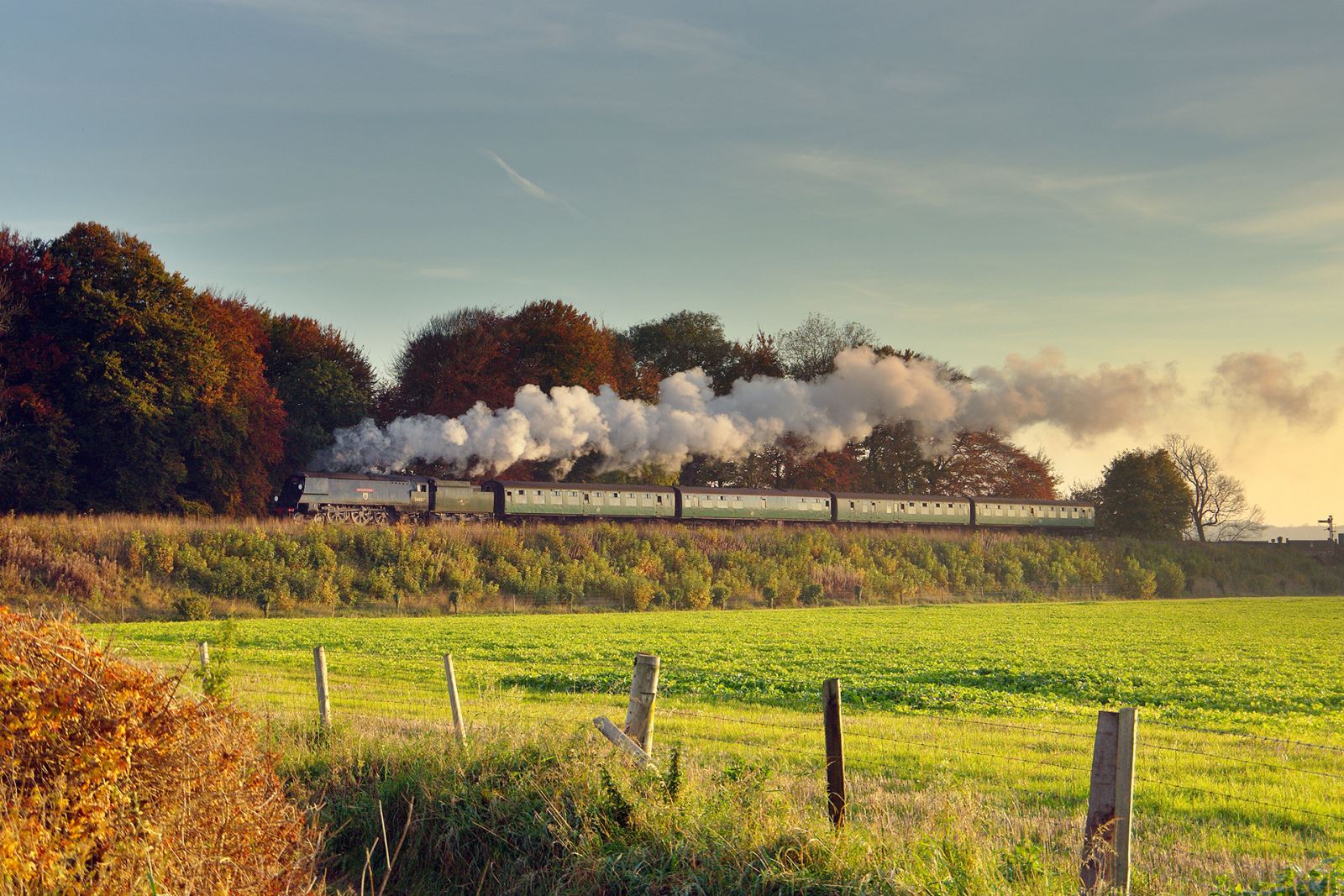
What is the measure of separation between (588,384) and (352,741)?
56.1 metres

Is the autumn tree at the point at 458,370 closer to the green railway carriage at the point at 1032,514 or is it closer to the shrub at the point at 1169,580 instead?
the green railway carriage at the point at 1032,514

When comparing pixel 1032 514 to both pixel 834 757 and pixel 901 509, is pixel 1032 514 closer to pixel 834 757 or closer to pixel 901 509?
pixel 901 509

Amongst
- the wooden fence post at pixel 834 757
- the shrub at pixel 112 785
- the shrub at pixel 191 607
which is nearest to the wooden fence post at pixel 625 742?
the wooden fence post at pixel 834 757

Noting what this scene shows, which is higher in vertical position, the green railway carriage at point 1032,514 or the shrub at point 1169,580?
the green railway carriage at point 1032,514

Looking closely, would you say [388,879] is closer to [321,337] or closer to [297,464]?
[297,464]

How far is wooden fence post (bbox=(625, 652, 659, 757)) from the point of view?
913 centimetres

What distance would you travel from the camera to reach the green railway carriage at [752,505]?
59.8 m

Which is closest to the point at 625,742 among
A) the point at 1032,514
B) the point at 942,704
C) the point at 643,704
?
the point at 643,704

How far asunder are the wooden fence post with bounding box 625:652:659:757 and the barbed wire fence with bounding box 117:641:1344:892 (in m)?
0.02

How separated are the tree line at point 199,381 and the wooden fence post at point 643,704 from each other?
44.0 metres

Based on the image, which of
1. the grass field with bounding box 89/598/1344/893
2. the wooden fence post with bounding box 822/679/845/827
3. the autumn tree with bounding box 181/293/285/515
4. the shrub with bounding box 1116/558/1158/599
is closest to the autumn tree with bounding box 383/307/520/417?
the autumn tree with bounding box 181/293/285/515

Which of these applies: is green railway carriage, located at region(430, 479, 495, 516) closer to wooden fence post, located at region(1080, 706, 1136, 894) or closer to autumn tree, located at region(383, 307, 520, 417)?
autumn tree, located at region(383, 307, 520, 417)

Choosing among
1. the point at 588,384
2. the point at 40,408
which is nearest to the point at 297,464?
the point at 40,408

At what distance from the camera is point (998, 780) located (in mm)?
11672
